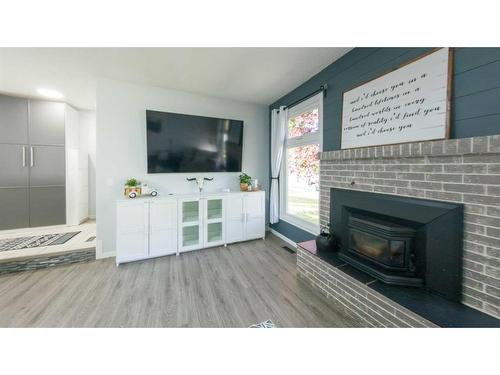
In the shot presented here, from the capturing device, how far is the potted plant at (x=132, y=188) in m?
2.50

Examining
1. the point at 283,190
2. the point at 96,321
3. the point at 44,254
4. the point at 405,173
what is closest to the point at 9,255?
the point at 44,254

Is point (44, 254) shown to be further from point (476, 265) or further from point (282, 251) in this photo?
point (476, 265)

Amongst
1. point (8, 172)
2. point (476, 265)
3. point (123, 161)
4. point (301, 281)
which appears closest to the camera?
point (476, 265)

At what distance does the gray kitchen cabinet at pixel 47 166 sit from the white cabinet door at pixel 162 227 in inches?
106

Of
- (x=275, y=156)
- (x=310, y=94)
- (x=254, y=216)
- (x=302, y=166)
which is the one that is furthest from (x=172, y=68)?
(x=254, y=216)

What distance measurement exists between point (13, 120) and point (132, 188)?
3005mm

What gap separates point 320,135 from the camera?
7.82 ft

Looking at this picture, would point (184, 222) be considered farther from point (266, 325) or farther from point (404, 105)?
point (404, 105)

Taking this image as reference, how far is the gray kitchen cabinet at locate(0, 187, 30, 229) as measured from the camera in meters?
3.24

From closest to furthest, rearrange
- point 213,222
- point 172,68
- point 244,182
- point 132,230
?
point 172,68
point 132,230
point 213,222
point 244,182

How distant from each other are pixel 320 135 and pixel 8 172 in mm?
5348

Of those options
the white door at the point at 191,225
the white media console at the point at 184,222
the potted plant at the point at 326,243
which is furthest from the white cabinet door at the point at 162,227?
the potted plant at the point at 326,243

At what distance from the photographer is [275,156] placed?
329 cm

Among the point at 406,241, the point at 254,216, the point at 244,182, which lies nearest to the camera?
the point at 406,241
